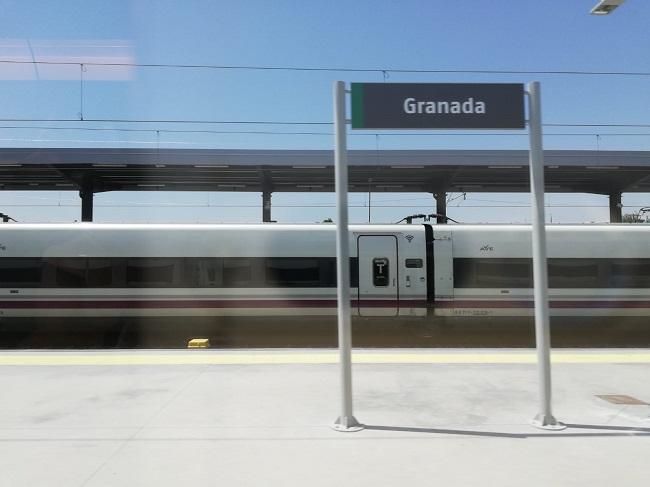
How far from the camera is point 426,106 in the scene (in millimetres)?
5281

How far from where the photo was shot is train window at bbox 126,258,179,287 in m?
12.7

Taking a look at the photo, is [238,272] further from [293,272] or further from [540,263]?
[540,263]

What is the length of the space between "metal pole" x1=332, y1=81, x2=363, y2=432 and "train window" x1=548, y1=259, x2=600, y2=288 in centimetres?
884

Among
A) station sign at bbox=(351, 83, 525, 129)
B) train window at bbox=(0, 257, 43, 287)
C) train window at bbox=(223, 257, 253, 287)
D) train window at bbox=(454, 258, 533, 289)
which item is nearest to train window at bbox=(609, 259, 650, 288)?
train window at bbox=(454, 258, 533, 289)

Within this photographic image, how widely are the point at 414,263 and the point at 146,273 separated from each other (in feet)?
19.3

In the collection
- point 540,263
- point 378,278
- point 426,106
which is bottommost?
point 378,278

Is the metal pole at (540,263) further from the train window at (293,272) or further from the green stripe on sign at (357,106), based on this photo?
the train window at (293,272)

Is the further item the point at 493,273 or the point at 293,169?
the point at 293,169

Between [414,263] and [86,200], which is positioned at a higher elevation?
[86,200]
